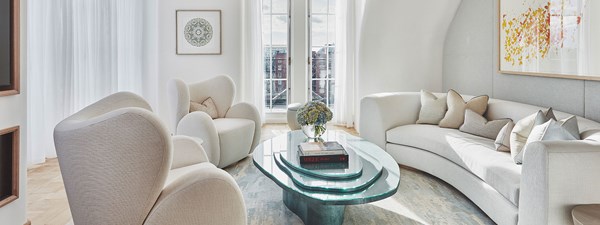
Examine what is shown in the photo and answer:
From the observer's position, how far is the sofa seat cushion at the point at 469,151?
94.3 inches

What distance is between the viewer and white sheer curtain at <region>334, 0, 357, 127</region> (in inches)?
257

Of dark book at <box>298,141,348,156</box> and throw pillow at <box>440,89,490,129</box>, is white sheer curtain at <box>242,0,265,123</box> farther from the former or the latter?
dark book at <box>298,141,348,156</box>

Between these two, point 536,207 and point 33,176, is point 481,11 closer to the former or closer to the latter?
point 536,207

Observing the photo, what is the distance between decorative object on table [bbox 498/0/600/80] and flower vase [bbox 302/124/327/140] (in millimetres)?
1889

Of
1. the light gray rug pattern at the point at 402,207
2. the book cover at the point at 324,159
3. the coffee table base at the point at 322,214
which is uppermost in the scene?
the book cover at the point at 324,159

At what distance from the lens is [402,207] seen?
289 cm

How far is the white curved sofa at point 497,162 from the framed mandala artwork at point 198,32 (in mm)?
2994

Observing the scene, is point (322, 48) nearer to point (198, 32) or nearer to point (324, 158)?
point (198, 32)

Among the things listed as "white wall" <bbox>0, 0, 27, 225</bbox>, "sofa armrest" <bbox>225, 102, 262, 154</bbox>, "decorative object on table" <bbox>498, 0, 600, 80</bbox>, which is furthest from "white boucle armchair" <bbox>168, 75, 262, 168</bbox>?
"decorative object on table" <bbox>498, 0, 600, 80</bbox>

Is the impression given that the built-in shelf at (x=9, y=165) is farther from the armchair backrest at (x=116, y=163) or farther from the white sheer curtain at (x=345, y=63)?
the white sheer curtain at (x=345, y=63)

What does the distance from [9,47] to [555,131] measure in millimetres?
3051

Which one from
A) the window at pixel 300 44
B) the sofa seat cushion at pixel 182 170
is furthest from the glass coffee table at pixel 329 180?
the window at pixel 300 44

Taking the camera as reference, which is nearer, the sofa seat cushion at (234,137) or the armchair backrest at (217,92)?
the sofa seat cushion at (234,137)

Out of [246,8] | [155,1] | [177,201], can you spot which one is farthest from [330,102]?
[177,201]
